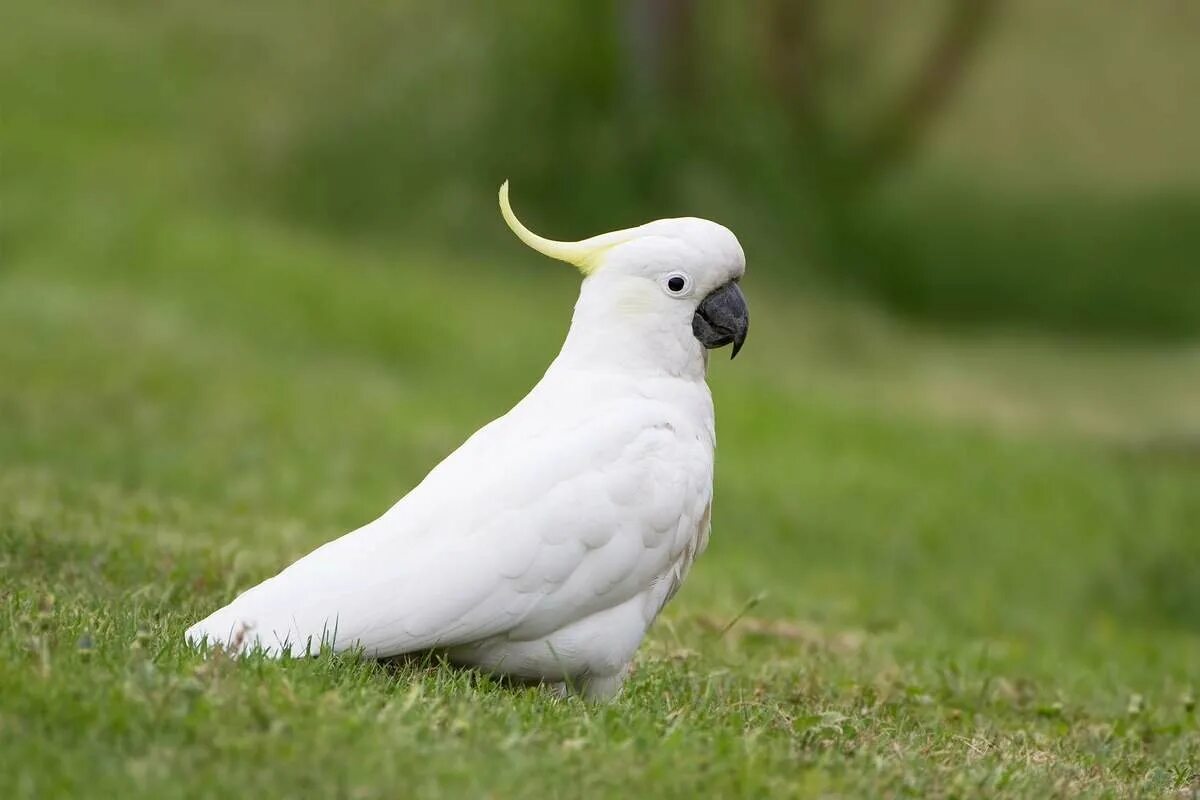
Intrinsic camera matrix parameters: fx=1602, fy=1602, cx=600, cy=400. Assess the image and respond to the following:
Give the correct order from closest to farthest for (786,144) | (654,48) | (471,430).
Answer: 1. (471,430)
2. (654,48)
3. (786,144)

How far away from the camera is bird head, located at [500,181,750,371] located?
3.93 meters

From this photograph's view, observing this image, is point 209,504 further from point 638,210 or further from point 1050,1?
point 1050,1

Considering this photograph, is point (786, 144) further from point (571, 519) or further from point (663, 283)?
point (571, 519)

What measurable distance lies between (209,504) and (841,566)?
3.23 metres

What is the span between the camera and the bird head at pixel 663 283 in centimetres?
393

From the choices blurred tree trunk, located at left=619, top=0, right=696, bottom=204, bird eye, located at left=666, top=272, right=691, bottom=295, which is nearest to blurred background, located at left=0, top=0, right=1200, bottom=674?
blurred tree trunk, located at left=619, top=0, right=696, bottom=204

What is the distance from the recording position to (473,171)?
13109 mm

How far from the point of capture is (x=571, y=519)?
141 inches

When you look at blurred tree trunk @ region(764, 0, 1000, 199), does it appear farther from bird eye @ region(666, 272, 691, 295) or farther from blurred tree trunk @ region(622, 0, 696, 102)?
bird eye @ region(666, 272, 691, 295)

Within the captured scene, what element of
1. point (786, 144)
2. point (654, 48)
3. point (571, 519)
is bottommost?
point (571, 519)

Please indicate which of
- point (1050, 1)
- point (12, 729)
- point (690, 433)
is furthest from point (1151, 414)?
point (12, 729)

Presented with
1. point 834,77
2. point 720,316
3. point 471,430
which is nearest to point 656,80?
point 834,77

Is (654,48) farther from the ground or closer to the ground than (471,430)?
farther from the ground

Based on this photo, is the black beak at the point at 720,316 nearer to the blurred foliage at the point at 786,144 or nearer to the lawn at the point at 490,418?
the lawn at the point at 490,418
